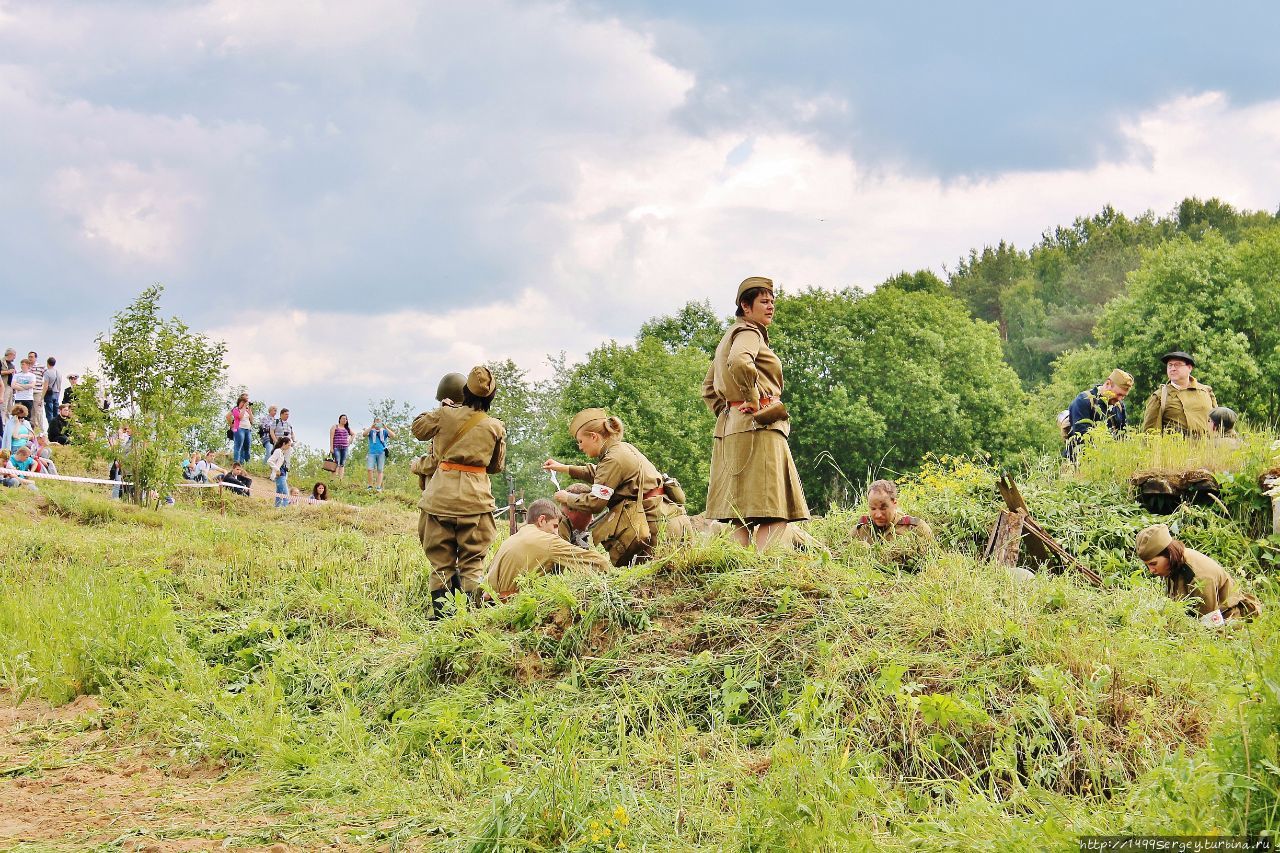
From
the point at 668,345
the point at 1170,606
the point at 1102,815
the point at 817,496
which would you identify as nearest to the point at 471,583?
the point at 1170,606

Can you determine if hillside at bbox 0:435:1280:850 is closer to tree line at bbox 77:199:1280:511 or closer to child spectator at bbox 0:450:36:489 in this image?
child spectator at bbox 0:450:36:489

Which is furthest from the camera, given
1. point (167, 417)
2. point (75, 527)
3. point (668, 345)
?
point (668, 345)

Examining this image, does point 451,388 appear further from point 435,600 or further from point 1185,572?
point 1185,572

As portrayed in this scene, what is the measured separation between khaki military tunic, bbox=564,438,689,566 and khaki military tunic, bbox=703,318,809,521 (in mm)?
1227

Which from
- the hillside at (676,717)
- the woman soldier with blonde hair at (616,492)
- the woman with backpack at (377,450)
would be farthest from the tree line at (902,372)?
the hillside at (676,717)

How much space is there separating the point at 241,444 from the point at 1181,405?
1826cm

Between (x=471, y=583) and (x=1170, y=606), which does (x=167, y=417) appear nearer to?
(x=471, y=583)

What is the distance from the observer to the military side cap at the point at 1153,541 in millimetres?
7980

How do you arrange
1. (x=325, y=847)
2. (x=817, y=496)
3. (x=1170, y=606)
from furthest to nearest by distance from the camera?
(x=817, y=496)
(x=1170, y=606)
(x=325, y=847)

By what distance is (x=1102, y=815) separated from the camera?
11.8 feet

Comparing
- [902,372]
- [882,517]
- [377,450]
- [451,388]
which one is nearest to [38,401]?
[377,450]

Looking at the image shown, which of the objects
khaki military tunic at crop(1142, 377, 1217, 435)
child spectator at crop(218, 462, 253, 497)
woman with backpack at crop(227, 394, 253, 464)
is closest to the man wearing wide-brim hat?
khaki military tunic at crop(1142, 377, 1217, 435)

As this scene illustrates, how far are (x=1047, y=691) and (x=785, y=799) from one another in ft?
4.84

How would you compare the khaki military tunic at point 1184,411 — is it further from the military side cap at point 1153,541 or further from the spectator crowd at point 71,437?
the spectator crowd at point 71,437
